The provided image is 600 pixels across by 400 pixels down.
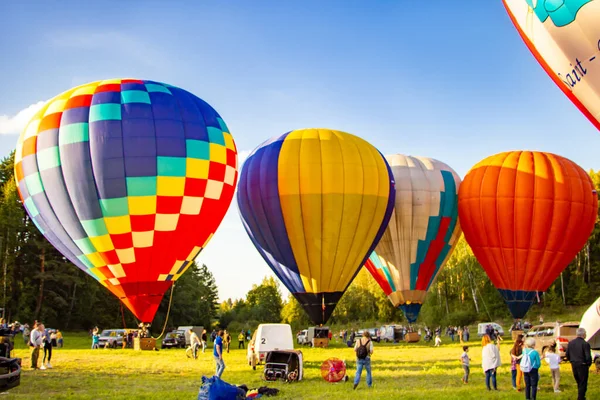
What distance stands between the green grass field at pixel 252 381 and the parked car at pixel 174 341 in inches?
377

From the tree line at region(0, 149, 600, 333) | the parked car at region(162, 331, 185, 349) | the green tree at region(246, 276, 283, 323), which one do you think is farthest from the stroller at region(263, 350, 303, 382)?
the green tree at region(246, 276, 283, 323)

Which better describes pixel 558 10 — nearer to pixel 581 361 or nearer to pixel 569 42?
pixel 569 42

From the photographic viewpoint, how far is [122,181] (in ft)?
54.7

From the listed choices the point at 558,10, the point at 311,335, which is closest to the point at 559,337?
the point at 558,10

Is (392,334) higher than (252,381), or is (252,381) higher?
(392,334)

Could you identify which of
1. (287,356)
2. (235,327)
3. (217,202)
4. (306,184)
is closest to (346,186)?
(306,184)

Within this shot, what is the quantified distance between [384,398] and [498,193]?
51.2 feet

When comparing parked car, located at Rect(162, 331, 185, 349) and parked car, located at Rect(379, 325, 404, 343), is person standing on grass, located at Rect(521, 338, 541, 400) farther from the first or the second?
parked car, located at Rect(379, 325, 404, 343)

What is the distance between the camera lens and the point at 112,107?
56.3 feet

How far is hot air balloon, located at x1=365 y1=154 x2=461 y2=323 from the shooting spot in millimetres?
24906

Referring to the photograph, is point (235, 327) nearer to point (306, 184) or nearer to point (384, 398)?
point (306, 184)

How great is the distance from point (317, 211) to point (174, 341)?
404 inches

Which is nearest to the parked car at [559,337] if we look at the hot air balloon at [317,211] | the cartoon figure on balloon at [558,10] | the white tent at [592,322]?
the white tent at [592,322]

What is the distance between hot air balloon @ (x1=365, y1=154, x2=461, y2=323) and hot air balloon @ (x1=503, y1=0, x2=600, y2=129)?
42.9ft
